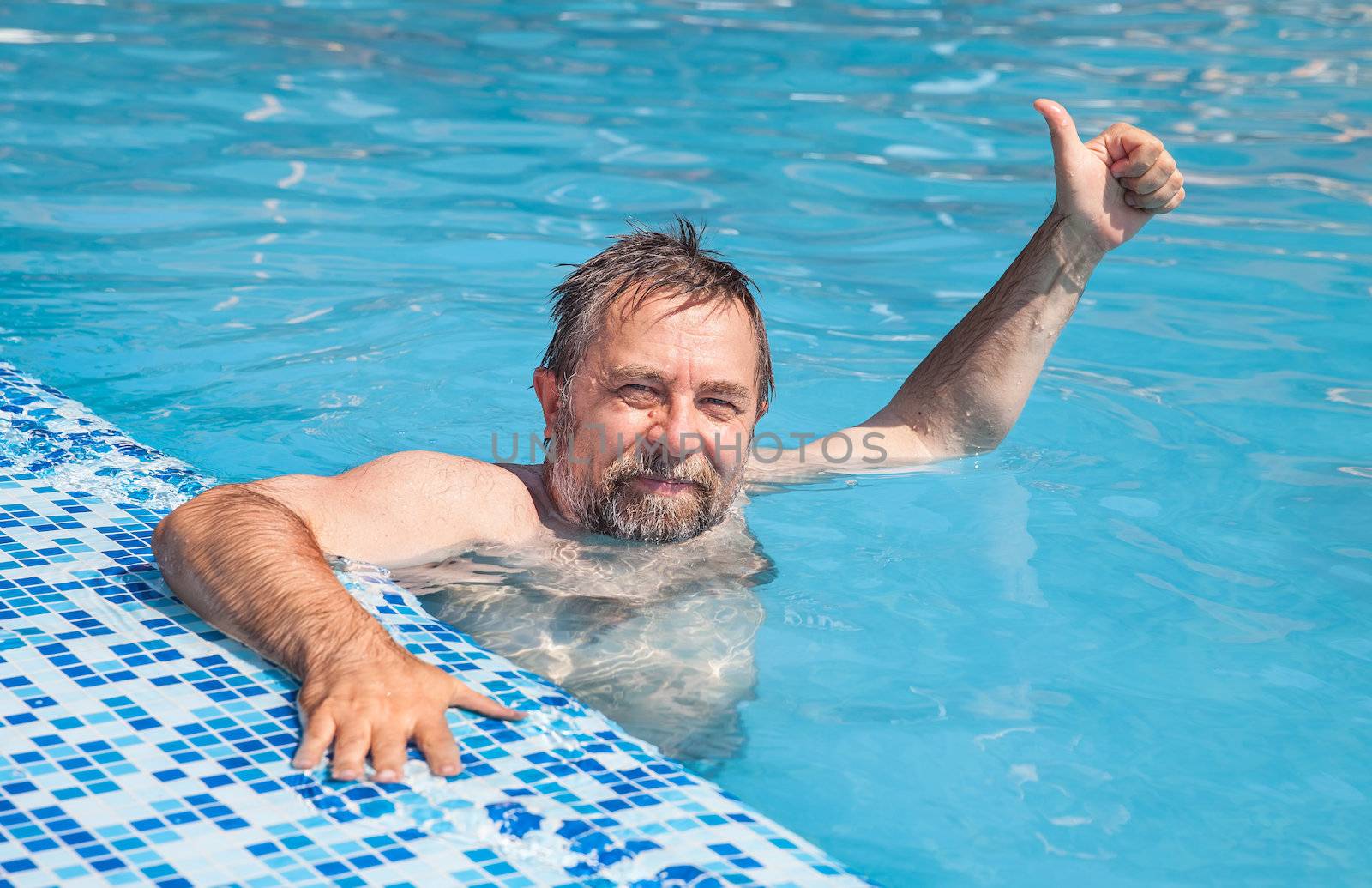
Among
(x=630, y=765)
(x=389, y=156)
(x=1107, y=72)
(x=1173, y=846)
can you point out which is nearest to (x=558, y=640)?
(x=630, y=765)

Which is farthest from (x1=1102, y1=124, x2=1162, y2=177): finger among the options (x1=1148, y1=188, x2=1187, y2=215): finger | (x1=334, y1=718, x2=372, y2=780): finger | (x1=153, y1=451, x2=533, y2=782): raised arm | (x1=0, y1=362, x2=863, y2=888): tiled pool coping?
(x1=334, y1=718, x2=372, y2=780): finger

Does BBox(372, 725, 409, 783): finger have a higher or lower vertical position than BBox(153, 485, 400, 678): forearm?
lower

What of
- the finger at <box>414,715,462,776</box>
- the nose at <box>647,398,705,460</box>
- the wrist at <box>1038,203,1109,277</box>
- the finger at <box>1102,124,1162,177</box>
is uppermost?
the finger at <box>1102,124,1162,177</box>

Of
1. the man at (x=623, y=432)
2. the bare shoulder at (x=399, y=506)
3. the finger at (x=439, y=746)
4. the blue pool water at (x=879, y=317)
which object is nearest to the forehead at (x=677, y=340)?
the man at (x=623, y=432)

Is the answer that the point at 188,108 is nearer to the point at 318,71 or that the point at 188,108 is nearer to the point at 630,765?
the point at 318,71

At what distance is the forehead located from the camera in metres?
3.36

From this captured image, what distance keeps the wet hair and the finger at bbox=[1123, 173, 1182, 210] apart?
99cm

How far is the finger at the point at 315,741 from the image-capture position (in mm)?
2348

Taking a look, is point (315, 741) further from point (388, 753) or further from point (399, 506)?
point (399, 506)

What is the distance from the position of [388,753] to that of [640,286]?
57.0 inches

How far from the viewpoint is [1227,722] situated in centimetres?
328

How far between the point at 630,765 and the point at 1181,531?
7.98 feet

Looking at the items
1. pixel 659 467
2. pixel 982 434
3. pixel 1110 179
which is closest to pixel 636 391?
pixel 659 467

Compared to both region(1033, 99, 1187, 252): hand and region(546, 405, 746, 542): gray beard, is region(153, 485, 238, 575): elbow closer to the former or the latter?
region(546, 405, 746, 542): gray beard
